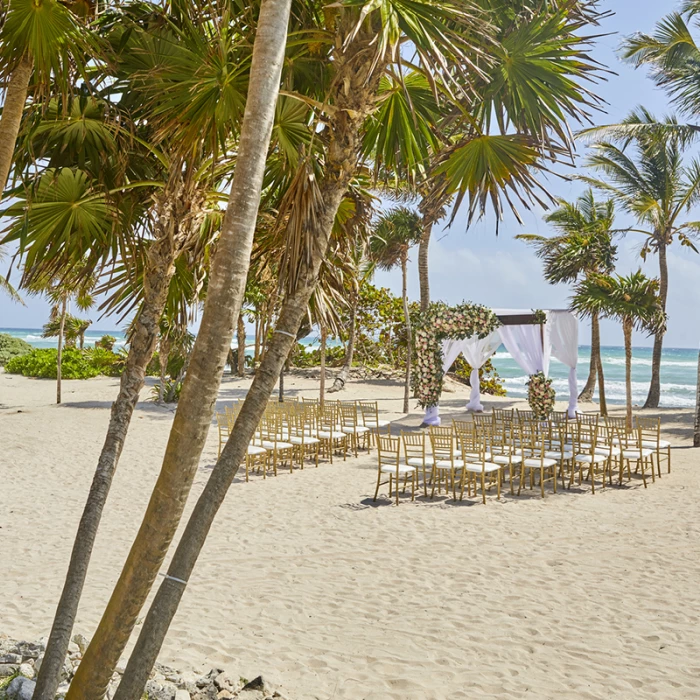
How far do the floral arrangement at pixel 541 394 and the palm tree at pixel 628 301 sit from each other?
67.2 inches

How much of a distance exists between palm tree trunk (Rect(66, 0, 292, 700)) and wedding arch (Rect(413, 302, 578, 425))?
12947 millimetres

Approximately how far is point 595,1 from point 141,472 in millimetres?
9424

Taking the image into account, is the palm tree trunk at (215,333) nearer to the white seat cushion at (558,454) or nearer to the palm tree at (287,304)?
the palm tree at (287,304)

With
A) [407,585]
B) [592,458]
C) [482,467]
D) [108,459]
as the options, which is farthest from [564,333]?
[108,459]

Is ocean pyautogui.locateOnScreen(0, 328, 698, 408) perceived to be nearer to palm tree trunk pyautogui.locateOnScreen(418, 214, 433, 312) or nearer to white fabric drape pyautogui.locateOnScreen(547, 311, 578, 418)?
palm tree trunk pyautogui.locateOnScreen(418, 214, 433, 312)

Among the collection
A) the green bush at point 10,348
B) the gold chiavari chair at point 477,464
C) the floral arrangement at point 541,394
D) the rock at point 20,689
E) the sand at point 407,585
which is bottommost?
the sand at point 407,585

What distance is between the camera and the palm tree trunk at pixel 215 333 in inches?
97.0

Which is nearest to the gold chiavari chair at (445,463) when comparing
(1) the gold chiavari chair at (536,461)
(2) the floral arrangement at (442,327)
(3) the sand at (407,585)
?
(3) the sand at (407,585)

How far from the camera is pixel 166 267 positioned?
4.18 m

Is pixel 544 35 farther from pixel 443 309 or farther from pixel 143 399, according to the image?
pixel 143 399

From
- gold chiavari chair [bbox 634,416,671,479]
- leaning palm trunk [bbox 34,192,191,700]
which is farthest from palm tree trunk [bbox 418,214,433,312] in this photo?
leaning palm trunk [bbox 34,192,191,700]

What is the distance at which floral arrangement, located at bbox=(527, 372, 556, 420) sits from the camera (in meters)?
15.3

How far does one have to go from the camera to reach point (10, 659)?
13.3ft

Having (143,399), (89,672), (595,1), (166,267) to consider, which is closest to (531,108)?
(595,1)
